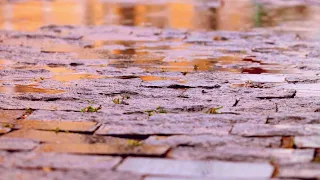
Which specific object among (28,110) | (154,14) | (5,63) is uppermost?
(154,14)

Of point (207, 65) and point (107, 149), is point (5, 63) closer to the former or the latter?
point (207, 65)

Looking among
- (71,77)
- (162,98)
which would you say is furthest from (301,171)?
(71,77)

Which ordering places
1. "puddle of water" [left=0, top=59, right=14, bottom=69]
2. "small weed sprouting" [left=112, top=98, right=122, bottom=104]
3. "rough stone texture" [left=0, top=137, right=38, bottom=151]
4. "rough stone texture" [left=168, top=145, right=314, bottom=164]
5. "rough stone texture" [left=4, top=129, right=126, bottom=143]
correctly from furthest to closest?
"puddle of water" [left=0, top=59, right=14, bottom=69], "small weed sprouting" [left=112, top=98, right=122, bottom=104], "rough stone texture" [left=4, top=129, right=126, bottom=143], "rough stone texture" [left=0, top=137, right=38, bottom=151], "rough stone texture" [left=168, top=145, right=314, bottom=164]

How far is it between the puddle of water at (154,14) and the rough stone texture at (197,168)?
32.4 feet

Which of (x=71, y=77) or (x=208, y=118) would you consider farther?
(x=71, y=77)

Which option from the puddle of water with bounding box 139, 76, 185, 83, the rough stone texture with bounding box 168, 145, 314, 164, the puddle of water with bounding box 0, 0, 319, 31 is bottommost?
the rough stone texture with bounding box 168, 145, 314, 164

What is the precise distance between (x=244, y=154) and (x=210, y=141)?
41 centimetres

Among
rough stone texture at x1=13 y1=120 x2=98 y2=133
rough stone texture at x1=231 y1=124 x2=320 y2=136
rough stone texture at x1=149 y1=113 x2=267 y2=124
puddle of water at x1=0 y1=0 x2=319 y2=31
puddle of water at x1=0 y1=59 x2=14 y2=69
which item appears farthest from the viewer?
puddle of water at x1=0 y1=0 x2=319 y2=31

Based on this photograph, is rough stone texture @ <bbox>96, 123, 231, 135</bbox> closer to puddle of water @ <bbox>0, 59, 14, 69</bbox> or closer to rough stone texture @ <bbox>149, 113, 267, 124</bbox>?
rough stone texture @ <bbox>149, 113, 267, 124</bbox>

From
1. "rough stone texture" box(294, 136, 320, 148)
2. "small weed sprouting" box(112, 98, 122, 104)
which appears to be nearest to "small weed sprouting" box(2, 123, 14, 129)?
"small weed sprouting" box(112, 98, 122, 104)

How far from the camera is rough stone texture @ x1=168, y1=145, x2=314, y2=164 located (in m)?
4.48

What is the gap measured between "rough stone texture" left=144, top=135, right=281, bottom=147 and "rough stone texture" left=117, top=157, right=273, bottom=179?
1.49 feet

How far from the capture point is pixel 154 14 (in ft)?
57.9

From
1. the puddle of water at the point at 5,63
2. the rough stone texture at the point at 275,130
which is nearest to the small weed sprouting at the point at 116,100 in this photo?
the rough stone texture at the point at 275,130
